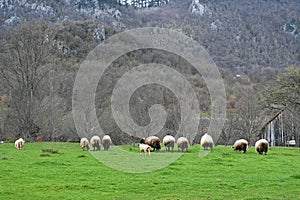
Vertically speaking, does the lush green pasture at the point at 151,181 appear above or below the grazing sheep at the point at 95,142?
below

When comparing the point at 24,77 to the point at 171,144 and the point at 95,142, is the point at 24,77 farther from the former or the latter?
the point at 171,144

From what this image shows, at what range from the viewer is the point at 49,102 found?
52.0m

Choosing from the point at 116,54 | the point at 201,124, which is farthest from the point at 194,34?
the point at 201,124

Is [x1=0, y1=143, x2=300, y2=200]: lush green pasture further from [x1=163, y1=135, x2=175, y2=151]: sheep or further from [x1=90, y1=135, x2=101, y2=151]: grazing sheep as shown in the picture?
[x1=163, y1=135, x2=175, y2=151]: sheep

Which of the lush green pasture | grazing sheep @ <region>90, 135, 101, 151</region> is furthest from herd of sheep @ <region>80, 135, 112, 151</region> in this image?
the lush green pasture

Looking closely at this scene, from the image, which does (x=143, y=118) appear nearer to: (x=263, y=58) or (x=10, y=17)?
(x=10, y=17)

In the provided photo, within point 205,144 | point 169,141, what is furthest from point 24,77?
point 205,144

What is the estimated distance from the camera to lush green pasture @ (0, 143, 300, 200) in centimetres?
1580

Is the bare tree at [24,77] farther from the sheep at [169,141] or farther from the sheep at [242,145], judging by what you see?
the sheep at [242,145]

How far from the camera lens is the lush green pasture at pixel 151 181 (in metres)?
15.8

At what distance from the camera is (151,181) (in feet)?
61.9

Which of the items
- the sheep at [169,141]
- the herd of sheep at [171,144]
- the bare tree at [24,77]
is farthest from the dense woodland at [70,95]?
the sheep at [169,141]

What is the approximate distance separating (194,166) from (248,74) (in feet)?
405

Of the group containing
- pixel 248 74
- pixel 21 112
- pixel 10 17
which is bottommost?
pixel 21 112
